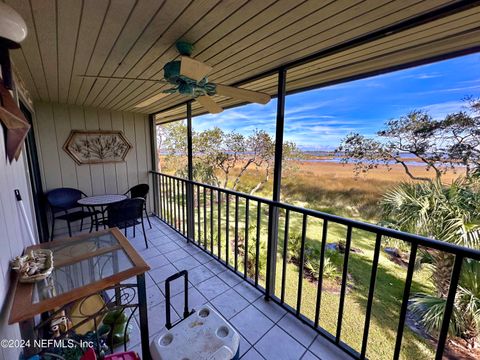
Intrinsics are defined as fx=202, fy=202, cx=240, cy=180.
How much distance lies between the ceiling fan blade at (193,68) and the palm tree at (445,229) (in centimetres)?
354

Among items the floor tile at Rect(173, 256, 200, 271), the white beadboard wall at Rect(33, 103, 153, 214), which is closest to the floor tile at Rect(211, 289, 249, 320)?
the floor tile at Rect(173, 256, 200, 271)

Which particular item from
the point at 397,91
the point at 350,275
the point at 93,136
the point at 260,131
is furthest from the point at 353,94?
the point at 93,136

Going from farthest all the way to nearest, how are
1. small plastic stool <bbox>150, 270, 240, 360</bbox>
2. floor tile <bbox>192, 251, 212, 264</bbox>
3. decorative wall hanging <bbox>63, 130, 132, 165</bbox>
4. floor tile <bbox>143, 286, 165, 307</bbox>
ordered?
decorative wall hanging <bbox>63, 130, 132, 165</bbox> → floor tile <bbox>192, 251, 212, 264</bbox> → floor tile <bbox>143, 286, 165, 307</bbox> → small plastic stool <bbox>150, 270, 240, 360</bbox>

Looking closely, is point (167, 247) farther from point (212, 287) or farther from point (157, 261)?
point (212, 287)

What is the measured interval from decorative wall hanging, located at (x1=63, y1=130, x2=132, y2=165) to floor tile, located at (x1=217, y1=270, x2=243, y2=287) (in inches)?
122

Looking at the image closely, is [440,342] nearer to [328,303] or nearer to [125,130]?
[328,303]

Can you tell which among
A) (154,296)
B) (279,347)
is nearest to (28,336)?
(154,296)

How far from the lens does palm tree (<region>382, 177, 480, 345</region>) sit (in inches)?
98.3

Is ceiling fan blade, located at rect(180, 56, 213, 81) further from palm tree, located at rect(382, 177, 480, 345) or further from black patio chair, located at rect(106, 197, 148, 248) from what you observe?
palm tree, located at rect(382, 177, 480, 345)

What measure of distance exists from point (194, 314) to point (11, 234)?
1194 mm

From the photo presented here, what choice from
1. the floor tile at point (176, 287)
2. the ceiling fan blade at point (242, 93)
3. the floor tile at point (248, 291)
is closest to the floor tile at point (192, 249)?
the floor tile at point (176, 287)

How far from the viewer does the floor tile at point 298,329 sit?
158 cm

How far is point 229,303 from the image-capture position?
1.95 m

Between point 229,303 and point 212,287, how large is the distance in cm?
30
